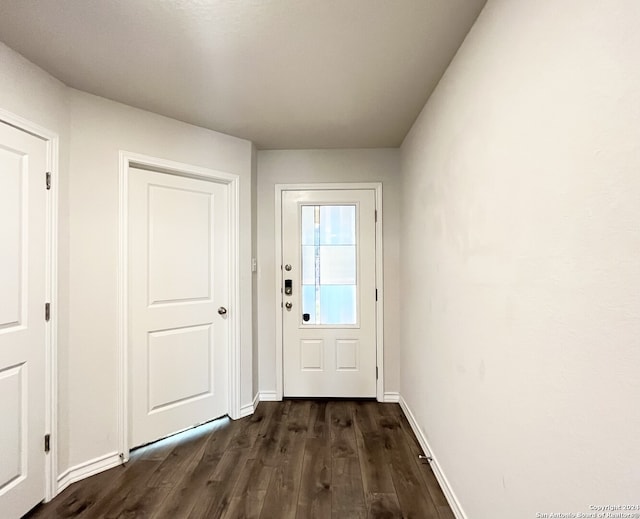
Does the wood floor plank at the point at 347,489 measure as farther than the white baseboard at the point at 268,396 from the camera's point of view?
No

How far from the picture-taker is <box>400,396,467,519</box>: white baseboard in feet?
5.13

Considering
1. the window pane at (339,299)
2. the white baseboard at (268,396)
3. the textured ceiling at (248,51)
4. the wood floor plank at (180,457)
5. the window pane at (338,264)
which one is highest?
the textured ceiling at (248,51)

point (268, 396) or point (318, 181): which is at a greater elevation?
point (318, 181)

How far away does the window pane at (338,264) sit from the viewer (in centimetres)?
298

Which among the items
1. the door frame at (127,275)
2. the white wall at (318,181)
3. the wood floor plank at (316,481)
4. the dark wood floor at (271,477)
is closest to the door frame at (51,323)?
the dark wood floor at (271,477)

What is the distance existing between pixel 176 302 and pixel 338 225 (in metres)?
1.52

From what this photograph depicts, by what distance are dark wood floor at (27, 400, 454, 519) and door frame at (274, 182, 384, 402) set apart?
1.45 feet

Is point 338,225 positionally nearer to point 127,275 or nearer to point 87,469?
point 127,275

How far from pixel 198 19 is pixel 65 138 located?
3.66 feet

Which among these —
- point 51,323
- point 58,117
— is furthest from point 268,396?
point 58,117

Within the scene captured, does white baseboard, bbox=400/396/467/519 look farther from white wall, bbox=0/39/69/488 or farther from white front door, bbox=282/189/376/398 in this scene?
white wall, bbox=0/39/69/488

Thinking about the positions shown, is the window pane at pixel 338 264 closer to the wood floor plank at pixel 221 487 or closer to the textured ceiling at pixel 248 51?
Result: the textured ceiling at pixel 248 51

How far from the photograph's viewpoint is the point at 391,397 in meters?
2.94

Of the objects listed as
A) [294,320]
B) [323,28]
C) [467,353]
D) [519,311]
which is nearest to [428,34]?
[323,28]
